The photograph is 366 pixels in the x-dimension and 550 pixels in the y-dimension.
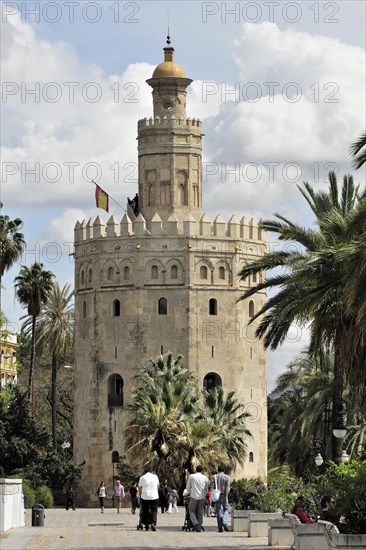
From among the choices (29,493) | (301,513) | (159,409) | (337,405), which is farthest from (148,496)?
(159,409)

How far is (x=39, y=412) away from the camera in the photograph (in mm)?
90438

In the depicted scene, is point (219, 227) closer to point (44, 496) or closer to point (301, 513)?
point (44, 496)

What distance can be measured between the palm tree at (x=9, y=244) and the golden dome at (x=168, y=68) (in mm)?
16420

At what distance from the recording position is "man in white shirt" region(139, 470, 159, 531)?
95.9ft

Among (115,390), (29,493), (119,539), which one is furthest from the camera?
(115,390)

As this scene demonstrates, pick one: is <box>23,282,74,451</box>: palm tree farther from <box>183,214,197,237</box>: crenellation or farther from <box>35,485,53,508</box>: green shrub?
<box>35,485,53,508</box>: green shrub

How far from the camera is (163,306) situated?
75.8 m

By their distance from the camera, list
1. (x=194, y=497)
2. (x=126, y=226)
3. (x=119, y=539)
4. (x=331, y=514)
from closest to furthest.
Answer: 1. (x=331, y=514)
2. (x=119, y=539)
3. (x=194, y=497)
4. (x=126, y=226)

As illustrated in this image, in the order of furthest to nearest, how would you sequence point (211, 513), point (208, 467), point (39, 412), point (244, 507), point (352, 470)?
point (39, 412)
point (208, 467)
point (211, 513)
point (244, 507)
point (352, 470)

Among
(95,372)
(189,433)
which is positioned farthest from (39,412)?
(189,433)

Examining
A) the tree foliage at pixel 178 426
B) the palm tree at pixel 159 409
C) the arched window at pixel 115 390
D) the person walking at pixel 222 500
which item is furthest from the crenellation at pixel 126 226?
the person walking at pixel 222 500

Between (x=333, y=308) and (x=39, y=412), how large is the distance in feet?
196

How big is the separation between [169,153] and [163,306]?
8243mm

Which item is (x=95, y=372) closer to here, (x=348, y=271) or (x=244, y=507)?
(x=244, y=507)
